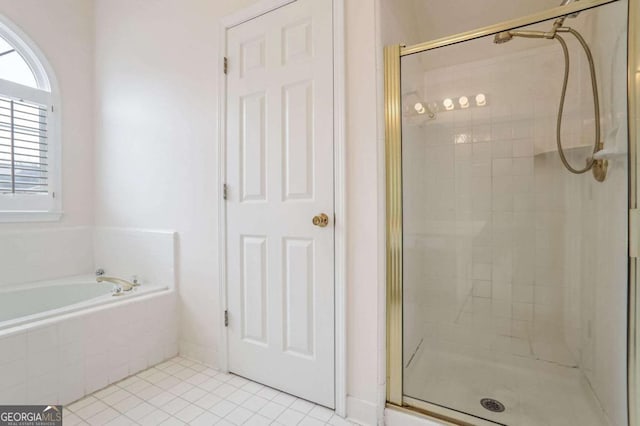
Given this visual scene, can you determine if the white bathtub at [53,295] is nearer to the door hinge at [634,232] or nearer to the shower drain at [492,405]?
the shower drain at [492,405]

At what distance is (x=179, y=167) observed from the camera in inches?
79.5

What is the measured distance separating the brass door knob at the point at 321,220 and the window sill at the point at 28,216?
230 centimetres

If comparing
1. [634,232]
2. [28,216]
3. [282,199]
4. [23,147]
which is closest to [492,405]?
[634,232]

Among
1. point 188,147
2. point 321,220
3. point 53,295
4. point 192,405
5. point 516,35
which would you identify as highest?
point 516,35

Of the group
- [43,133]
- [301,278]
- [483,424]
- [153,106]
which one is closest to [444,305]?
[483,424]

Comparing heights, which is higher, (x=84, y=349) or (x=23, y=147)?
(x=23, y=147)

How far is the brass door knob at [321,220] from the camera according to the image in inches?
56.8

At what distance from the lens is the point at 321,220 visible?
4.75 ft

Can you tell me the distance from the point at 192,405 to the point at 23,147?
228 centimetres

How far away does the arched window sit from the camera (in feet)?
7.02

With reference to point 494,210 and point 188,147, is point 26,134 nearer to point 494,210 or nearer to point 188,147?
point 188,147

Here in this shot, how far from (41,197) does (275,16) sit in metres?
2.27

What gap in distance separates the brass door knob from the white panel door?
2 cm

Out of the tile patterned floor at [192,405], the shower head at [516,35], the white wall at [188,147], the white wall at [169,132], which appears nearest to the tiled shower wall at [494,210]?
the shower head at [516,35]
